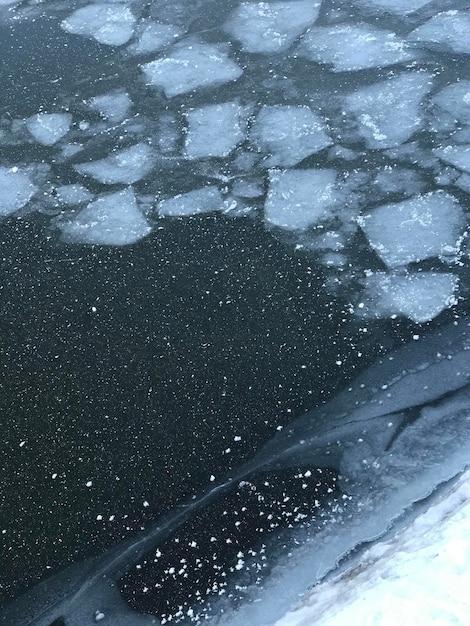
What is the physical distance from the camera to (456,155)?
2826 millimetres

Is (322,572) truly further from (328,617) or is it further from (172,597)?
(172,597)

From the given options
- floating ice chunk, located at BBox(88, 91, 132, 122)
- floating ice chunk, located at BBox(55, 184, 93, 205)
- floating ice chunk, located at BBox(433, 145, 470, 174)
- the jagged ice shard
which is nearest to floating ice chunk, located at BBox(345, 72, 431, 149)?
the jagged ice shard

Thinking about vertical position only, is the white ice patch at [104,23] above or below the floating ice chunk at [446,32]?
above

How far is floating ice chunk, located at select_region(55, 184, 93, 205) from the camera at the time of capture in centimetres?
289

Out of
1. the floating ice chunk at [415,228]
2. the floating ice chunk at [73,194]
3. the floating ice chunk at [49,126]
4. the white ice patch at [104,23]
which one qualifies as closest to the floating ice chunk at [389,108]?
the floating ice chunk at [415,228]

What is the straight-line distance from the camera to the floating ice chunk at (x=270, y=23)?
11.8ft

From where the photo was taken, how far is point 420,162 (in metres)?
2.83

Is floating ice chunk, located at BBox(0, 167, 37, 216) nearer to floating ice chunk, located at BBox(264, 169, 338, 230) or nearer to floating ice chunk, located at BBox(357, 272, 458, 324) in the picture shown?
floating ice chunk, located at BBox(264, 169, 338, 230)

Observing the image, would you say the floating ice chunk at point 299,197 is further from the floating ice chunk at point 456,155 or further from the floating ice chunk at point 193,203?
the floating ice chunk at point 456,155

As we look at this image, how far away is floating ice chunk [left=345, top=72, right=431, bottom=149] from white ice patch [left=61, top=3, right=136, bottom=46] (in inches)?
52.7

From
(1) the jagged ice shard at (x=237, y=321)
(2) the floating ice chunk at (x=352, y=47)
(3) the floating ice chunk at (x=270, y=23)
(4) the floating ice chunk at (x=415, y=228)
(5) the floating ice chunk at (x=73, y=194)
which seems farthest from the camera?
(3) the floating ice chunk at (x=270, y=23)

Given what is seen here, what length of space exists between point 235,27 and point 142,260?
67.7 inches

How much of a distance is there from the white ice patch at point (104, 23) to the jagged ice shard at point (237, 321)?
6.1 inches

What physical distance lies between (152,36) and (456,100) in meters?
1.59
